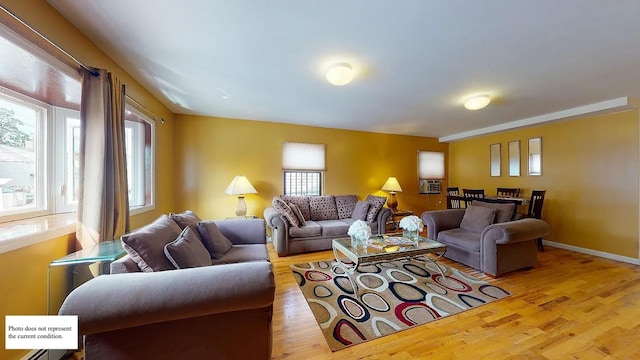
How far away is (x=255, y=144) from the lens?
424 centimetres

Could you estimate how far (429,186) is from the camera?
566cm

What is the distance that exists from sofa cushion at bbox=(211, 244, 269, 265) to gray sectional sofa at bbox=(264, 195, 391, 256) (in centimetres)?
102

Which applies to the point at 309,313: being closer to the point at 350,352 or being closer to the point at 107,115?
the point at 350,352

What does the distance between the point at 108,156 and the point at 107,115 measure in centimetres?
33

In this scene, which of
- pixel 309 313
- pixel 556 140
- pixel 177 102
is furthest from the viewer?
pixel 556 140

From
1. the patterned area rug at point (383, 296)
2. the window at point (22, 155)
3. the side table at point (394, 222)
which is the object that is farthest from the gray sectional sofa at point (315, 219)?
the window at point (22, 155)

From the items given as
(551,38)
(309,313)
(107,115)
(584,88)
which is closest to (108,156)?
(107,115)

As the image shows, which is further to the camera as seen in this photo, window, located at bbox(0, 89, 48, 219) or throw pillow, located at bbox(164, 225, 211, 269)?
window, located at bbox(0, 89, 48, 219)

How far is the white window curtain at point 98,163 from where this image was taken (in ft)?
5.68

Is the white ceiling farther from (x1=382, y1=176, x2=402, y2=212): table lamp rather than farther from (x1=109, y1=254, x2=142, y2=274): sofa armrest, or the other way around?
(x1=382, y1=176, x2=402, y2=212): table lamp

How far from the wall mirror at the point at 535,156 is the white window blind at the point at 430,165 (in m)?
1.78

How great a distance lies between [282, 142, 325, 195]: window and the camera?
4.47 metres

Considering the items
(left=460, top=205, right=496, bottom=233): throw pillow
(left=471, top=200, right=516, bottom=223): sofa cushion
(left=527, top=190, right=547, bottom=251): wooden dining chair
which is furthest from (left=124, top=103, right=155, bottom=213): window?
(left=527, top=190, right=547, bottom=251): wooden dining chair

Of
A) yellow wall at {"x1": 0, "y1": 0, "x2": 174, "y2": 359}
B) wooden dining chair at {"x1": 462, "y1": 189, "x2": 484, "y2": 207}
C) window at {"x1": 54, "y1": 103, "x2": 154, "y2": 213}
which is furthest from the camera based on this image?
wooden dining chair at {"x1": 462, "y1": 189, "x2": 484, "y2": 207}
